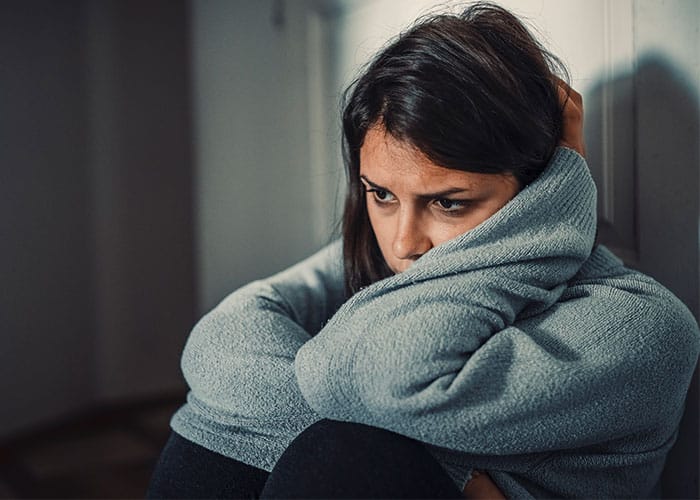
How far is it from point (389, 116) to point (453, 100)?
6 centimetres

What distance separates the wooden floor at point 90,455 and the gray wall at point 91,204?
0.06m

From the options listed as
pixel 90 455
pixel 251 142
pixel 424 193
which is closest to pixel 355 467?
pixel 424 193

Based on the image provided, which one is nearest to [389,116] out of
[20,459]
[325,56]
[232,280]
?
[325,56]

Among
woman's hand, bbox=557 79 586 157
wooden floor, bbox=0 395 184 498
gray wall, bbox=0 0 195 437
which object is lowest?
wooden floor, bbox=0 395 184 498

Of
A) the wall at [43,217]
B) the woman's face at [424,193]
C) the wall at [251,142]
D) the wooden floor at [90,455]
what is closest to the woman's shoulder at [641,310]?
the woman's face at [424,193]

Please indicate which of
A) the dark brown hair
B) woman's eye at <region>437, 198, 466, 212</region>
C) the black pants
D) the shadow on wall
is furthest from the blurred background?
the black pants

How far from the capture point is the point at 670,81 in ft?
2.31

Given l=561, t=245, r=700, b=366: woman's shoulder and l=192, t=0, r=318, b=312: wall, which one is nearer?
l=561, t=245, r=700, b=366: woman's shoulder

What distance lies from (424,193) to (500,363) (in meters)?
0.17

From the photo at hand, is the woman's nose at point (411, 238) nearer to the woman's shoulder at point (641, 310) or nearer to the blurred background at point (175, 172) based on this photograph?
the woman's shoulder at point (641, 310)

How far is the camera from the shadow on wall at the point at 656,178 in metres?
0.70

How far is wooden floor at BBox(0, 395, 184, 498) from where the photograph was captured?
4.87 feet

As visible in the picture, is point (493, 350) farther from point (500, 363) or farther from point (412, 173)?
point (412, 173)

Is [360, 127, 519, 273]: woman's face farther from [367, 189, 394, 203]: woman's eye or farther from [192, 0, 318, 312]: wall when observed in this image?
[192, 0, 318, 312]: wall
